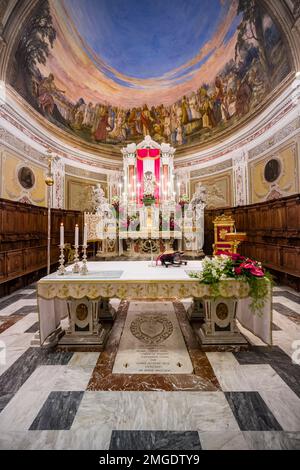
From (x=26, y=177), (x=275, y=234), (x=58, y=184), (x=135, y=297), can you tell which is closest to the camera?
→ (x=135, y=297)

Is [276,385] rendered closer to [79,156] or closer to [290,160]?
[290,160]

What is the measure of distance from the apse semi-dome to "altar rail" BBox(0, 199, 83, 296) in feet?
15.6

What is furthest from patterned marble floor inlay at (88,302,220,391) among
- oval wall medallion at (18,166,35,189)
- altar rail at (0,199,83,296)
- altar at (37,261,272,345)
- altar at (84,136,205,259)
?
oval wall medallion at (18,166,35,189)

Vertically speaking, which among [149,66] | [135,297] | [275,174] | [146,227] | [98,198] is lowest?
[135,297]

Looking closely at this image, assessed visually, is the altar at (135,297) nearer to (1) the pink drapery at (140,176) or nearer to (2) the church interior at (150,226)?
(2) the church interior at (150,226)

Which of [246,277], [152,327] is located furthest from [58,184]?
[246,277]

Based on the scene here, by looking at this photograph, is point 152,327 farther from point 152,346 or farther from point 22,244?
point 22,244

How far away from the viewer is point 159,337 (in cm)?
349

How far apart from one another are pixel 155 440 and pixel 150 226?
29.2ft

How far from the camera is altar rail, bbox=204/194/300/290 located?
6.45 m

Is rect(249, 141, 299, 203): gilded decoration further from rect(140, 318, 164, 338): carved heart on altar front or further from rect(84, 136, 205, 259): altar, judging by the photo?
rect(140, 318, 164, 338): carved heart on altar front

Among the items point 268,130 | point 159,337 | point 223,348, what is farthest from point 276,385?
point 268,130

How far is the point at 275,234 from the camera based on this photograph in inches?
297
